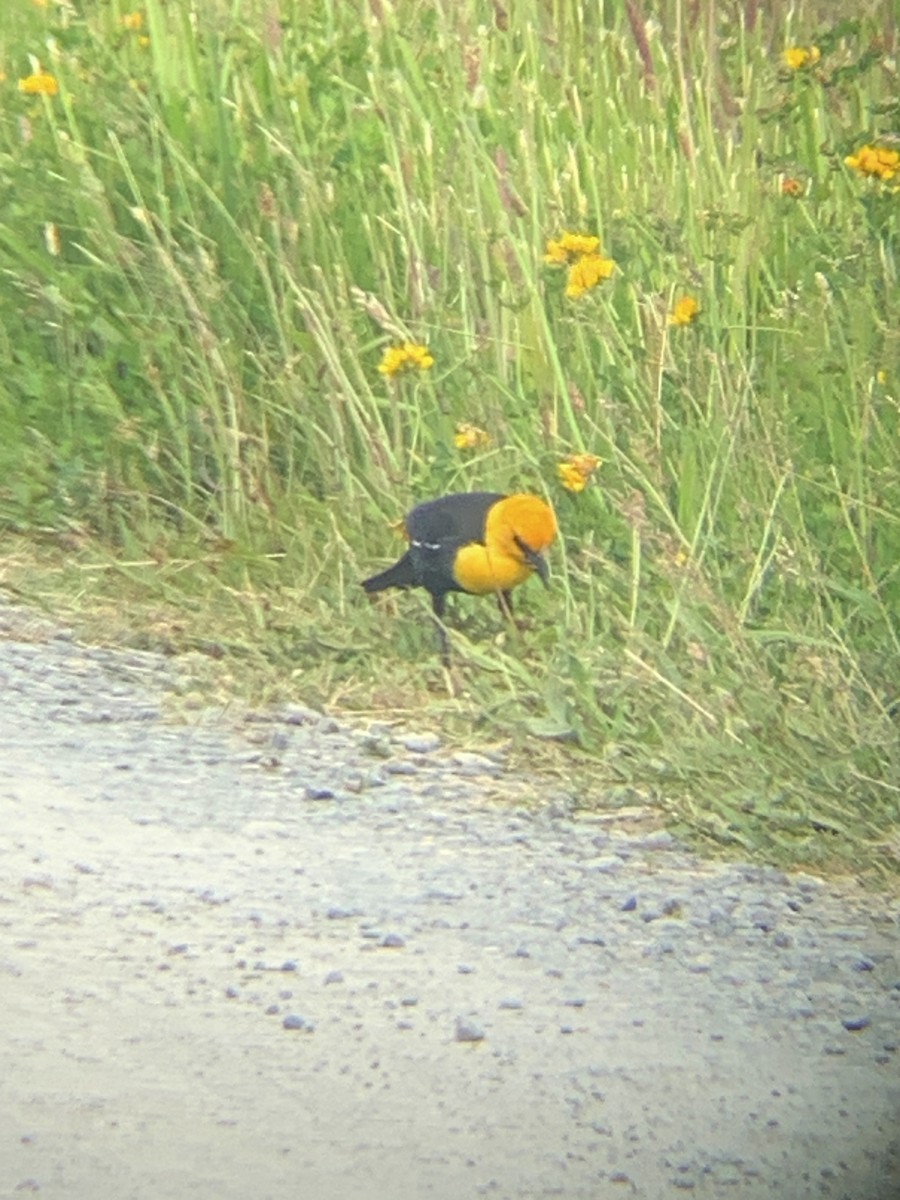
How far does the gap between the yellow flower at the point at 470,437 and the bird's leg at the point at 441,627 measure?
0.44 meters

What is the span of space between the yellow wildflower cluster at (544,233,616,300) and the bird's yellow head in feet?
1.75

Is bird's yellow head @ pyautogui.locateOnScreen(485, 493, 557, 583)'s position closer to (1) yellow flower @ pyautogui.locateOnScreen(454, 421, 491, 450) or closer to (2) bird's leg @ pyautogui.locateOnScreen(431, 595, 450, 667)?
(2) bird's leg @ pyautogui.locateOnScreen(431, 595, 450, 667)

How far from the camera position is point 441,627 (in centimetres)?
568

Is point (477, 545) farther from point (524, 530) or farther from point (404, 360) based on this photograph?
point (404, 360)

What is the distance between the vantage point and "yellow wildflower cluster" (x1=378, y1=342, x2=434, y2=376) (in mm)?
6062

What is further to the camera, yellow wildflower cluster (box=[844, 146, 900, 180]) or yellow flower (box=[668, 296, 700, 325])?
yellow flower (box=[668, 296, 700, 325])

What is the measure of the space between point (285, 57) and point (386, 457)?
1.51m

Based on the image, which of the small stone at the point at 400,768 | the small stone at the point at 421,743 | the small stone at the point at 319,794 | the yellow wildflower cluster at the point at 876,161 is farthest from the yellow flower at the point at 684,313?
the small stone at the point at 319,794

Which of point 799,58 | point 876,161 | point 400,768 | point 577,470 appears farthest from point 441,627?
point 799,58

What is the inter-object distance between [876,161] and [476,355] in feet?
3.79

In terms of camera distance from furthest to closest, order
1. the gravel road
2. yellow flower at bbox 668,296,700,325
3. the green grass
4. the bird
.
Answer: yellow flower at bbox 668,296,700,325 → the bird → the green grass → the gravel road

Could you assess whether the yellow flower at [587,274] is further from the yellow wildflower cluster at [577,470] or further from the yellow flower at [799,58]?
the yellow flower at [799,58]

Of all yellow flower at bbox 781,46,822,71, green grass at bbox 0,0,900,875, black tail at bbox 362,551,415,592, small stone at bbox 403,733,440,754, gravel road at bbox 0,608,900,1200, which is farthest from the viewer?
yellow flower at bbox 781,46,822,71

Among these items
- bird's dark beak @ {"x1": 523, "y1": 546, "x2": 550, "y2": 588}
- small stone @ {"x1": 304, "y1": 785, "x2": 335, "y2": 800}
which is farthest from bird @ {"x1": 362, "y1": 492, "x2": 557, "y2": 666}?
small stone @ {"x1": 304, "y1": 785, "x2": 335, "y2": 800}
